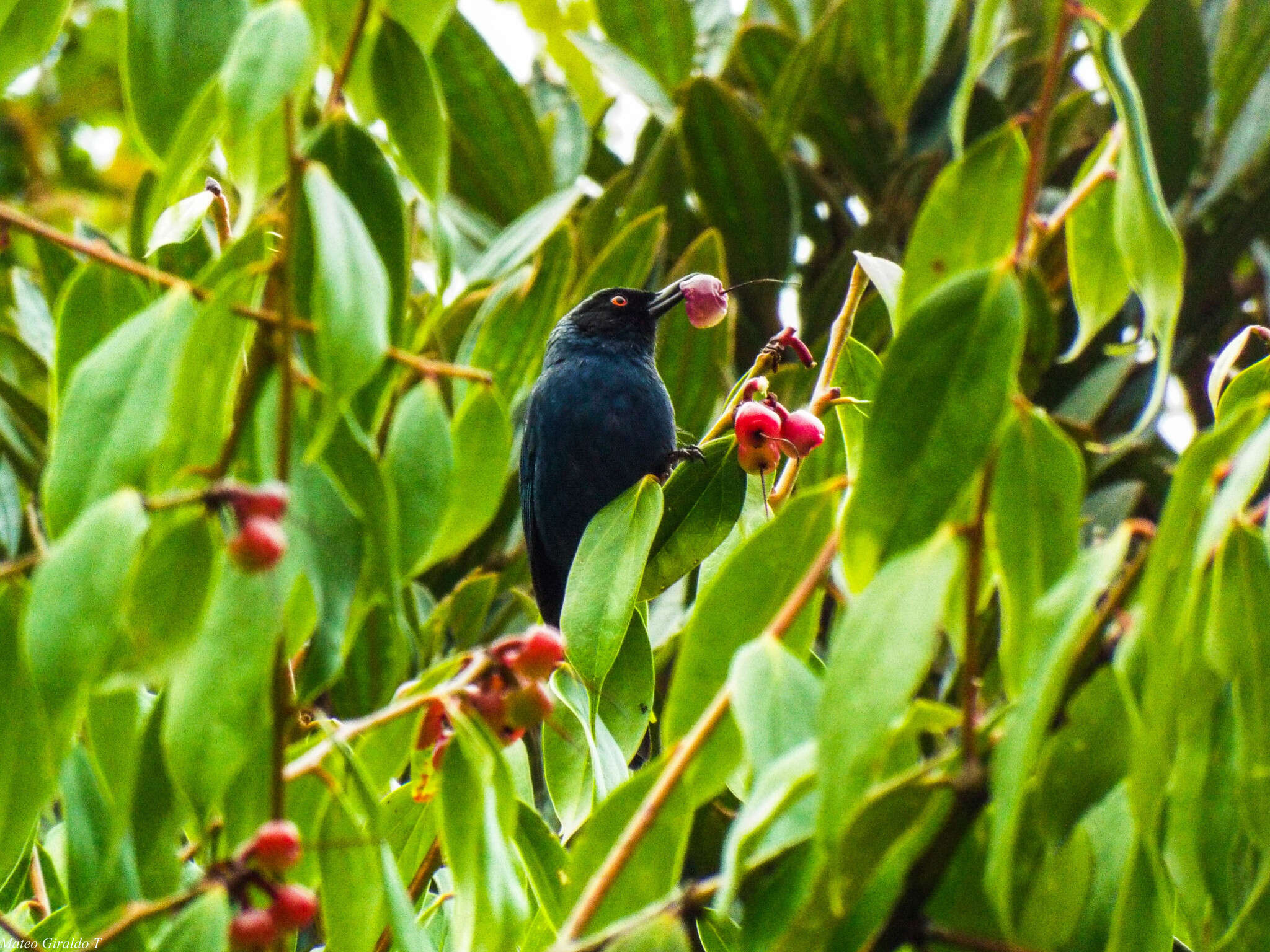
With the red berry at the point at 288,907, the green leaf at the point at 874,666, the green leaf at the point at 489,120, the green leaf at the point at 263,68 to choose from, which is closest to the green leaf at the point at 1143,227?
the green leaf at the point at 874,666

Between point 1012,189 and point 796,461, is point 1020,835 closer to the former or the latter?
point 1012,189

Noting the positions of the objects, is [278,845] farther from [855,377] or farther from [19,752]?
[855,377]

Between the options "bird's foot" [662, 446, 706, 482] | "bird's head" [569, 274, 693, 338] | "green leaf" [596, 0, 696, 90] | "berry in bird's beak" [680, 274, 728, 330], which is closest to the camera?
"berry in bird's beak" [680, 274, 728, 330]

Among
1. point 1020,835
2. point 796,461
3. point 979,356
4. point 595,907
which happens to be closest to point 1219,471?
point 979,356

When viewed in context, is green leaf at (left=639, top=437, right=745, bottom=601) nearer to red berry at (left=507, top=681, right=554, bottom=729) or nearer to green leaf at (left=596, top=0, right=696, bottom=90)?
red berry at (left=507, top=681, right=554, bottom=729)

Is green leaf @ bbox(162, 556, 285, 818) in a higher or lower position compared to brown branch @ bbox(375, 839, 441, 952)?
higher

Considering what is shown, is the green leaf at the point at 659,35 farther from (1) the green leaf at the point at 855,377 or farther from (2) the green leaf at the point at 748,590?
(2) the green leaf at the point at 748,590

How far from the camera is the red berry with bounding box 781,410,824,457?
65.5 inches

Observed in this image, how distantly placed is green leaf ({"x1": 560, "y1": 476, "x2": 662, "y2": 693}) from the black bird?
140 centimetres

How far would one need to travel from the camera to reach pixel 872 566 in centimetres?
110

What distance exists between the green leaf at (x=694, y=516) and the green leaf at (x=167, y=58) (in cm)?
90

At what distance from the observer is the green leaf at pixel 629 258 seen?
11.3 ft

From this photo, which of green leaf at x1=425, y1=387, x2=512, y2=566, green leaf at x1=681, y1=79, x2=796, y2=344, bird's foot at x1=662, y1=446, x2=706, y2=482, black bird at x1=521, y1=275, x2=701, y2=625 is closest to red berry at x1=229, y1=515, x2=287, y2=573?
green leaf at x1=425, y1=387, x2=512, y2=566

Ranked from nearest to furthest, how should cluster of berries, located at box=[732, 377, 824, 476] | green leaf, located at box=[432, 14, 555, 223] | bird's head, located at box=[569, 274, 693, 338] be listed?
cluster of berries, located at box=[732, 377, 824, 476], bird's head, located at box=[569, 274, 693, 338], green leaf, located at box=[432, 14, 555, 223]
